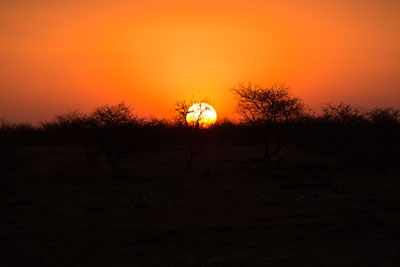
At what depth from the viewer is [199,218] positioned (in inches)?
447

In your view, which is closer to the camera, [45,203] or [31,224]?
[31,224]

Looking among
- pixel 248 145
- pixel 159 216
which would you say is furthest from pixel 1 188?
pixel 248 145

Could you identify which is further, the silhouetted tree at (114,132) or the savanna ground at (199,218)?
the silhouetted tree at (114,132)

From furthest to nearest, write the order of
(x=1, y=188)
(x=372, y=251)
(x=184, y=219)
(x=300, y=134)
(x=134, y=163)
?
1. (x=134, y=163)
2. (x=300, y=134)
3. (x=1, y=188)
4. (x=184, y=219)
5. (x=372, y=251)

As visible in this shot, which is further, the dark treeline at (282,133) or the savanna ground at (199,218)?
the dark treeline at (282,133)

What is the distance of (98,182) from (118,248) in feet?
33.8

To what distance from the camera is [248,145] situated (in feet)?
127

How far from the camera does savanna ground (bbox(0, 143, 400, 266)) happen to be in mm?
8047

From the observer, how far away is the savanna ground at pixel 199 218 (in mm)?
8047

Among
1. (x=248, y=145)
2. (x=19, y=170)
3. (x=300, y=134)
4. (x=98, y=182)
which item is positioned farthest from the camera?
(x=248, y=145)

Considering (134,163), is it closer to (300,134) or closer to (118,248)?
(300,134)

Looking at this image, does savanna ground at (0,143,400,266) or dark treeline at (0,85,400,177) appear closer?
savanna ground at (0,143,400,266)

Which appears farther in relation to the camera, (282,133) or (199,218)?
(282,133)

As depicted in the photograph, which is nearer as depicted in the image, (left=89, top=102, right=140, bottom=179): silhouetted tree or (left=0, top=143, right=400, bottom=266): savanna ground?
(left=0, top=143, right=400, bottom=266): savanna ground
